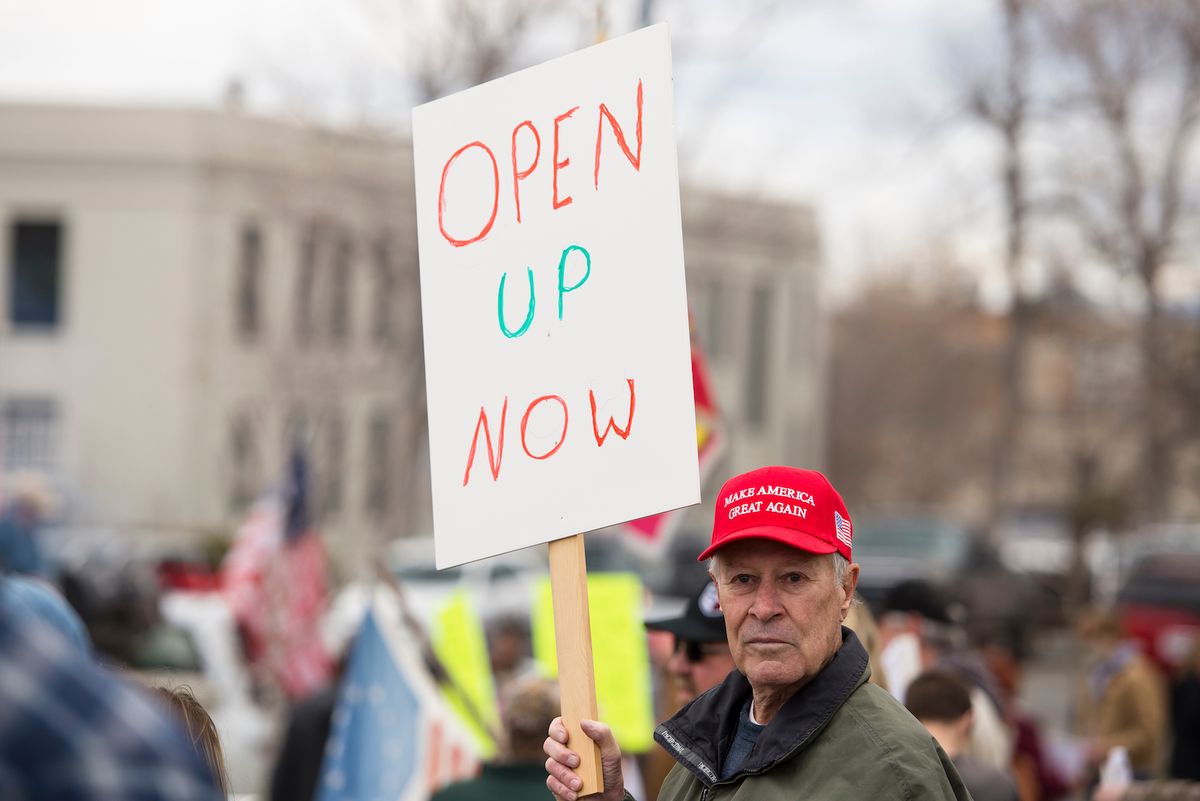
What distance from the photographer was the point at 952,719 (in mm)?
4652

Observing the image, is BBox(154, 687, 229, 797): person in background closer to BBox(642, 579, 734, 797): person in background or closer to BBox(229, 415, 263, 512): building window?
BBox(642, 579, 734, 797): person in background

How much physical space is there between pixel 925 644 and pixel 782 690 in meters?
4.07

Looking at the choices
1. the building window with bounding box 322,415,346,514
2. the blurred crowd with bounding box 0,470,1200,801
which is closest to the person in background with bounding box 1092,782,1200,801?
the blurred crowd with bounding box 0,470,1200,801

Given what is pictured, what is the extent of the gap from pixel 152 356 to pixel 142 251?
6.82 ft

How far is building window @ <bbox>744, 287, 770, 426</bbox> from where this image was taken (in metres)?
43.0

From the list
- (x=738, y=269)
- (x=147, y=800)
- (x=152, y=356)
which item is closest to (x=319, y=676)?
(x=147, y=800)

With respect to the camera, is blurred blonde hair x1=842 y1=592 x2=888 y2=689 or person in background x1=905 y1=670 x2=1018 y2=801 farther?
person in background x1=905 y1=670 x2=1018 y2=801

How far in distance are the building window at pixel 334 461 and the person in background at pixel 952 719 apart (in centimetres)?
2237

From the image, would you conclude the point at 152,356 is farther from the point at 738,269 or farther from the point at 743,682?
the point at 743,682

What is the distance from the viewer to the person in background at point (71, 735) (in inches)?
50.2

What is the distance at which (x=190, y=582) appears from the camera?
2162 centimetres

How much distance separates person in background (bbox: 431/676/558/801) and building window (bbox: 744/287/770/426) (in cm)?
3743

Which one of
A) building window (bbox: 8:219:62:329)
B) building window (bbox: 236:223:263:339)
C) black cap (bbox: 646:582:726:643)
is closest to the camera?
black cap (bbox: 646:582:726:643)

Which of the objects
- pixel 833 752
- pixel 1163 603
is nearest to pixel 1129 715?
pixel 833 752
